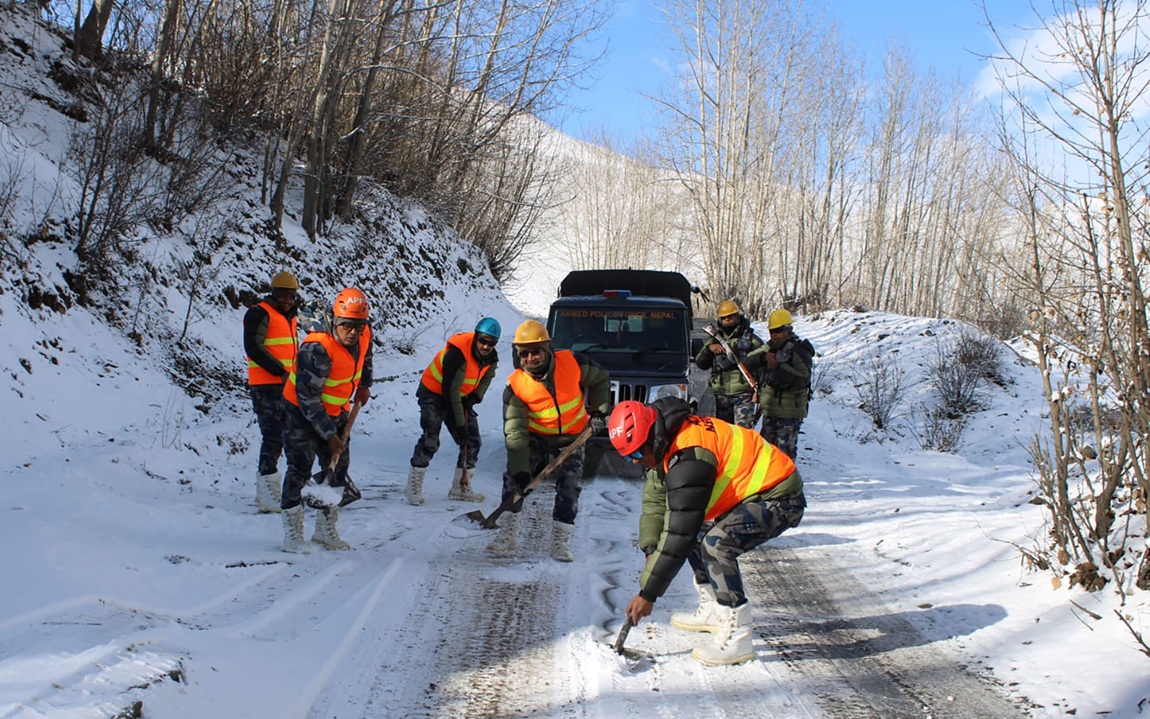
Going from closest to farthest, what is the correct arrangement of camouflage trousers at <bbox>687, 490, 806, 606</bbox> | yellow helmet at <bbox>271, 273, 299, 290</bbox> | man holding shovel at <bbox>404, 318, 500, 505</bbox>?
1. camouflage trousers at <bbox>687, 490, 806, 606</bbox>
2. yellow helmet at <bbox>271, 273, 299, 290</bbox>
3. man holding shovel at <bbox>404, 318, 500, 505</bbox>

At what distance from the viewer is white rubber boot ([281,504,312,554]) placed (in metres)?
5.96

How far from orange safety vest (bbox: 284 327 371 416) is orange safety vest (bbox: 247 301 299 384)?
104cm

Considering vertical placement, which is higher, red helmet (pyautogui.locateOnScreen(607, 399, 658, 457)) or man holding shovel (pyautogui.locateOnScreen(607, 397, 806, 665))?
red helmet (pyautogui.locateOnScreen(607, 399, 658, 457))

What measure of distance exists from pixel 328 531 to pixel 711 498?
121 inches

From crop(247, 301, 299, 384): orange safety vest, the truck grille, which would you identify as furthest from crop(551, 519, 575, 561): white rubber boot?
the truck grille

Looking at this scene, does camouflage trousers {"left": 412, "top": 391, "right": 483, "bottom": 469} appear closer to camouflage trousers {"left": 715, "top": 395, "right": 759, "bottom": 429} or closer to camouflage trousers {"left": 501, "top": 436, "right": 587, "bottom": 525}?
camouflage trousers {"left": 501, "top": 436, "right": 587, "bottom": 525}

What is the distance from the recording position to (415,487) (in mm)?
7887

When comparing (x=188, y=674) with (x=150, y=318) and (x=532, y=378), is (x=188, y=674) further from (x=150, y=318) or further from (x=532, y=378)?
(x=150, y=318)

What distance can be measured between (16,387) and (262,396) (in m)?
2.50

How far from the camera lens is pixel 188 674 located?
3703mm

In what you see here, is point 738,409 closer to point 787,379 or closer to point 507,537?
point 787,379

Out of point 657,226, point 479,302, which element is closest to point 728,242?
point 479,302

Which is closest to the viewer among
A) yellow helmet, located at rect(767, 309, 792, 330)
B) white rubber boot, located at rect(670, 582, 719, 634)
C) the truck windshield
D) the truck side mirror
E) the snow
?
the snow

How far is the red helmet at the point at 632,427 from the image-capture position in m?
4.20
